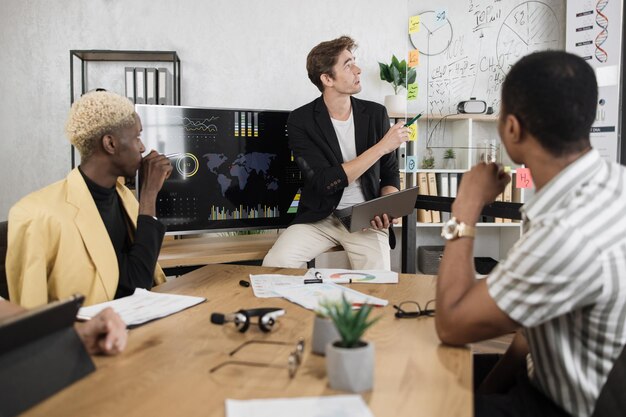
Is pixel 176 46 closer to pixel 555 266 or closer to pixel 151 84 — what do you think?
pixel 151 84

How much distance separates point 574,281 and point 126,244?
1.35m

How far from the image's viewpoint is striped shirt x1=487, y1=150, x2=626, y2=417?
0.89 meters

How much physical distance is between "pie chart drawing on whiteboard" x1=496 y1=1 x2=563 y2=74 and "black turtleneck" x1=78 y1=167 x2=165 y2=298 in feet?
5.30

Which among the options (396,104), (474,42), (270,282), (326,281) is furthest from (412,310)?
(396,104)

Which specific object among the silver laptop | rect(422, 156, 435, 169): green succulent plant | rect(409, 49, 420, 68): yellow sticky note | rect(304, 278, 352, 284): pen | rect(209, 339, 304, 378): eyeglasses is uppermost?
rect(409, 49, 420, 68): yellow sticky note

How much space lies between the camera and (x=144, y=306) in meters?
1.35

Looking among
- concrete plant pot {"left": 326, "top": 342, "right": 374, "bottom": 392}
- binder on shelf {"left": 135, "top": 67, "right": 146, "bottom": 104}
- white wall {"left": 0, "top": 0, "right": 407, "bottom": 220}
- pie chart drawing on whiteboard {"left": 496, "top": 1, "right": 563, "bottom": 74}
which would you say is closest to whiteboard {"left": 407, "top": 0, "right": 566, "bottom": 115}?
pie chart drawing on whiteboard {"left": 496, "top": 1, "right": 563, "bottom": 74}

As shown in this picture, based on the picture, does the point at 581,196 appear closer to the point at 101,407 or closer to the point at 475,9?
the point at 101,407

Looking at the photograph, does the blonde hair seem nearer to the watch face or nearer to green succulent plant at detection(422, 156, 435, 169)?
the watch face

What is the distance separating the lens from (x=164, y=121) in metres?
2.81

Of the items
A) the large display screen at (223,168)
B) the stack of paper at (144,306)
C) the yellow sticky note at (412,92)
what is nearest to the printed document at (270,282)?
the stack of paper at (144,306)

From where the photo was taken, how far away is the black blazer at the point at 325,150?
9.08 ft

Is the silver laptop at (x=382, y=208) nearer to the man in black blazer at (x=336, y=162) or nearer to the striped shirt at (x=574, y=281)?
the man in black blazer at (x=336, y=162)

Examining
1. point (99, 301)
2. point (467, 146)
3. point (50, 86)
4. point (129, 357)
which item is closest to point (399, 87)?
point (467, 146)
